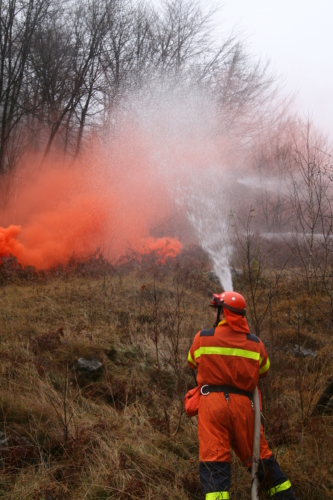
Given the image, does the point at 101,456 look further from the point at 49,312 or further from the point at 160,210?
the point at 160,210

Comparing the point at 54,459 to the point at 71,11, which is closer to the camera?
the point at 54,459

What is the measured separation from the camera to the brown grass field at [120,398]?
340 cm

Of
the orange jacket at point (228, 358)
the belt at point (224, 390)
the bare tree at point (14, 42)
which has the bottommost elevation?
the belt at point (224, 390)

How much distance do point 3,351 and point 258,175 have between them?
44.5ft

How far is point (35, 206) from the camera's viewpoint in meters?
15.4

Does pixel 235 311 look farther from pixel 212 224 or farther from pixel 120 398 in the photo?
pixel 212 224

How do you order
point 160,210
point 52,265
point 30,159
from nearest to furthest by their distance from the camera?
point 52,265 < point 160,210 < point 30,159

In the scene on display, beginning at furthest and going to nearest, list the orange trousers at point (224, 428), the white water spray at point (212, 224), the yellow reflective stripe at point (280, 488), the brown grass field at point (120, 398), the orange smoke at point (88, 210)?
the white water spray at point (212, 224) → the orange smoke at point (88, 210) → the brown grass field at point (120, 398) → the yellow reflective stripe at point (280, 488) → the orange trousers at point (224, 428)

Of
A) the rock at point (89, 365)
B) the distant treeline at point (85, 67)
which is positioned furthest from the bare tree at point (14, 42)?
the rock at point (89, 365)

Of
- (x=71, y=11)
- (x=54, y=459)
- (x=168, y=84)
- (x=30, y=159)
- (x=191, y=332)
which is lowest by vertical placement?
(x=54, y=459)

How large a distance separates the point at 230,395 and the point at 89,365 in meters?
3.23

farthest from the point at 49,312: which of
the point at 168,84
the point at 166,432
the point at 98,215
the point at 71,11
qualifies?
the point at 71,11

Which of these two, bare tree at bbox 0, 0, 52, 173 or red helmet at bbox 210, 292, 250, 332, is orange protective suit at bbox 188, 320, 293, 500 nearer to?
red helmet at bbox 210, 292, 250, 332

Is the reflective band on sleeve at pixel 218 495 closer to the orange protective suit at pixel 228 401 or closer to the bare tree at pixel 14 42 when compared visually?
the orange protective suit at pixel 228 401
